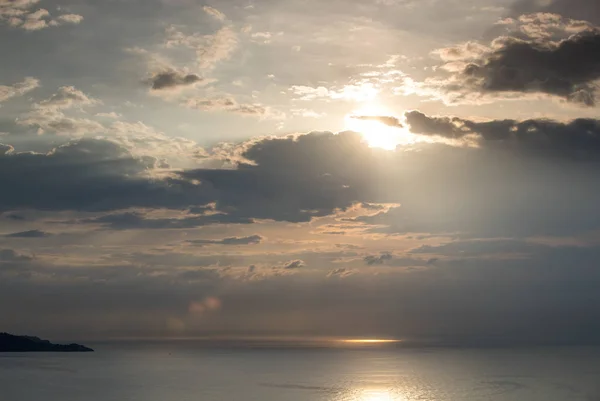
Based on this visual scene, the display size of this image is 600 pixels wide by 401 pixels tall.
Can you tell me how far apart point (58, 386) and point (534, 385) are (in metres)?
134

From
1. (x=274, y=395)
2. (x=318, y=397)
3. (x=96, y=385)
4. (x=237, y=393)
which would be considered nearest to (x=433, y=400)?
(x=318, y=397)

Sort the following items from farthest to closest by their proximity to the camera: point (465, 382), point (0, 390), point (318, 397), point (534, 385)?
point (465, 382), point (534, 385), point (0, 390), point (318, 397)

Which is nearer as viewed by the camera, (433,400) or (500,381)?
(433,400)

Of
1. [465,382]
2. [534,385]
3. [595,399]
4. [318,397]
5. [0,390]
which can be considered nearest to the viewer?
[595,399]

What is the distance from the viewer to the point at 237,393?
15412 cm

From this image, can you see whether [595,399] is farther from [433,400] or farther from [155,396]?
[155,396]

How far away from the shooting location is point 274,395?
490ft

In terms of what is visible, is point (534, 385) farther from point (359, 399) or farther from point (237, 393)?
point (237, 393)

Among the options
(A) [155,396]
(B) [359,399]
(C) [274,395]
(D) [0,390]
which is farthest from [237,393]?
(D) [0,390]

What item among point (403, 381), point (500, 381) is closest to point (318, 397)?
point (403, 381)

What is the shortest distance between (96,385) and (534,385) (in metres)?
124

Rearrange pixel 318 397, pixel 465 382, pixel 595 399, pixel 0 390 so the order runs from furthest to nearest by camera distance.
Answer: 1. pixel 465 382
2. pixel 0 390
3. pixel 318 397
4. pixel 595 399

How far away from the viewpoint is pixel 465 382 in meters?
187

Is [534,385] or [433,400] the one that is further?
[534,385]
